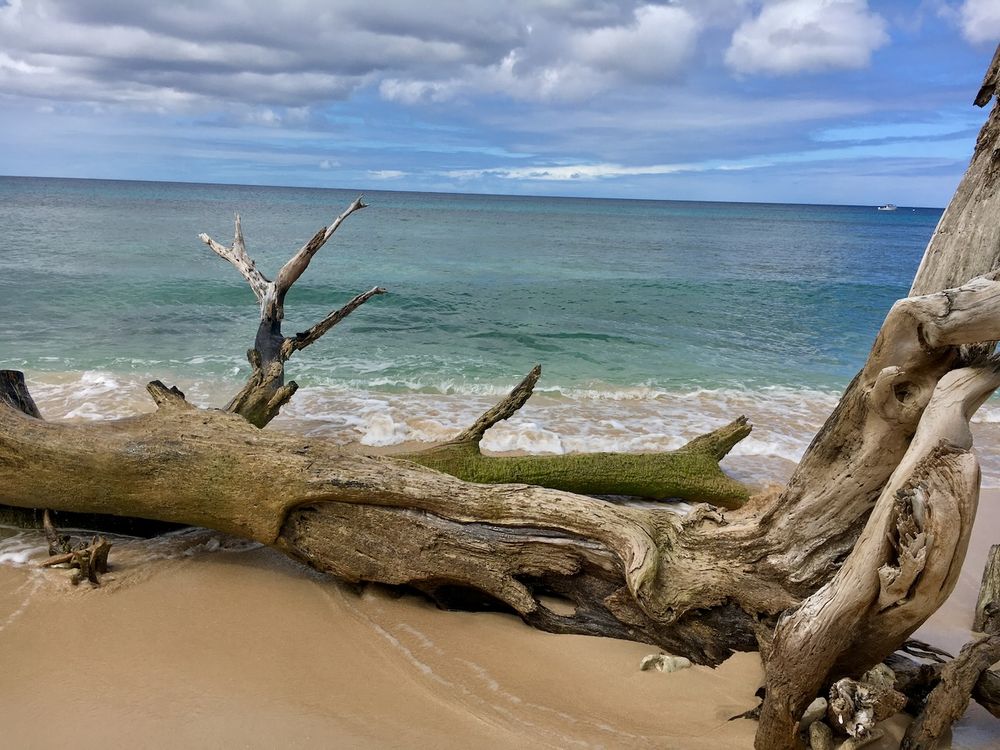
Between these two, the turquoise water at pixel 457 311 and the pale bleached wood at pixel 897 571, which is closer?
the pale bleached wood at pixel 897 571

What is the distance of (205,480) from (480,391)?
6605 mm

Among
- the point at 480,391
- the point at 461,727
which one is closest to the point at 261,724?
the point at 461,727

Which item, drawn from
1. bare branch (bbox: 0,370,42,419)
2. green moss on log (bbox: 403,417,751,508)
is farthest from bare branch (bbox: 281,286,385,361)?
bare branch (bbox: 0,370,42,419)

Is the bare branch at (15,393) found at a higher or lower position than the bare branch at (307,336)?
lower

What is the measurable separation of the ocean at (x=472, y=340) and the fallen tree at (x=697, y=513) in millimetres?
3508

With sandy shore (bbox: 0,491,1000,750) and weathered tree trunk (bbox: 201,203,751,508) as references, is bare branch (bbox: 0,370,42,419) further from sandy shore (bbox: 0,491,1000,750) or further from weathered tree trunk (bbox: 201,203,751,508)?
weathered tree trunk (bbox: 201,203,751,508)

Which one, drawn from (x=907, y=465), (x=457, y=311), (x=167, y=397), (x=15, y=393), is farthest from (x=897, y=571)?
(x=457, y=311)

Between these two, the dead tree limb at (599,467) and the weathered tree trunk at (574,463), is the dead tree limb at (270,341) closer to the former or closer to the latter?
the weathered tree trunk at (574,463)

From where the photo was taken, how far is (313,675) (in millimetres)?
3674

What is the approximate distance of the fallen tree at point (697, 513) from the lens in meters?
2.99

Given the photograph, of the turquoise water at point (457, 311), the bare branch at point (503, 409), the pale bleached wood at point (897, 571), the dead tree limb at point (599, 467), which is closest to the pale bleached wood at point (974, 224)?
the pale bleached wood at point (897, 571)

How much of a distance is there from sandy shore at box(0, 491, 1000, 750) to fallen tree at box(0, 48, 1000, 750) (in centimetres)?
23

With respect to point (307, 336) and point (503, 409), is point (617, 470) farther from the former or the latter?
point (307, 336)

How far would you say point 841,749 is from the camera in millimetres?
3062
